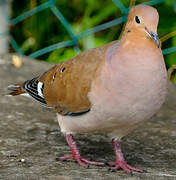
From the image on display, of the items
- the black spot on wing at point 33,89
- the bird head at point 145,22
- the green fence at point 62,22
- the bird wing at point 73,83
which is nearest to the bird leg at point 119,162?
the bird wing at point 73,83

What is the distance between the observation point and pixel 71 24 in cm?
524

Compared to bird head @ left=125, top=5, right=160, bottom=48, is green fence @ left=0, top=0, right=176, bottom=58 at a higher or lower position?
higher

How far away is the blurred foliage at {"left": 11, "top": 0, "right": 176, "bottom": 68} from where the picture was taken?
490 centimetres

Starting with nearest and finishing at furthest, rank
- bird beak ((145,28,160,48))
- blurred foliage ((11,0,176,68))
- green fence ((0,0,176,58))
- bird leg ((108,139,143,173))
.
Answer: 1. bird beak ((145,28,160,48))
2. bird leg ((108,139,143,173))
3. green fence ((0,0,176,58))
4. blurred foliage ((11,0,176,68))

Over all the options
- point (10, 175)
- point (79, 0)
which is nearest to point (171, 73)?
point (10, 175)

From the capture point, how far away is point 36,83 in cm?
327

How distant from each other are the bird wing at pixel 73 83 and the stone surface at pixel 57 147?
0.23 m

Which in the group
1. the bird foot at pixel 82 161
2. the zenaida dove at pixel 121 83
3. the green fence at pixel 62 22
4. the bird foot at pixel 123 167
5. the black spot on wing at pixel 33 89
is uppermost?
the green fence at pixel 62 22

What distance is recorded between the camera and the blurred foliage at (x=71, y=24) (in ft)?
16.1

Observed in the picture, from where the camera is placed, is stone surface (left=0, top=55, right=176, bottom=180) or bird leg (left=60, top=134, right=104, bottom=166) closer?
stone surface (left=0, top=55, right=176, bottom=180)

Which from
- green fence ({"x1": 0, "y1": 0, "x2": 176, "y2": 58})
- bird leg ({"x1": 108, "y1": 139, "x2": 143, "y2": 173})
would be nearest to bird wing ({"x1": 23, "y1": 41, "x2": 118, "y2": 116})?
bird leg ({"x1": 108, "y1": 139, "x2": 143, "y2": 173})

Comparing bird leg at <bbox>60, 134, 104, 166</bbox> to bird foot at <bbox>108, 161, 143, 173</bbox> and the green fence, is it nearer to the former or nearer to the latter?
bird foot at <bbox>108, 161, 143, 173</bbox>

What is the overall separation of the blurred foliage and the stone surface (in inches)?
43.8

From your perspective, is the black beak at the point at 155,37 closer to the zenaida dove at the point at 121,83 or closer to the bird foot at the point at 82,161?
the zenaida dove at the point at 121,83
